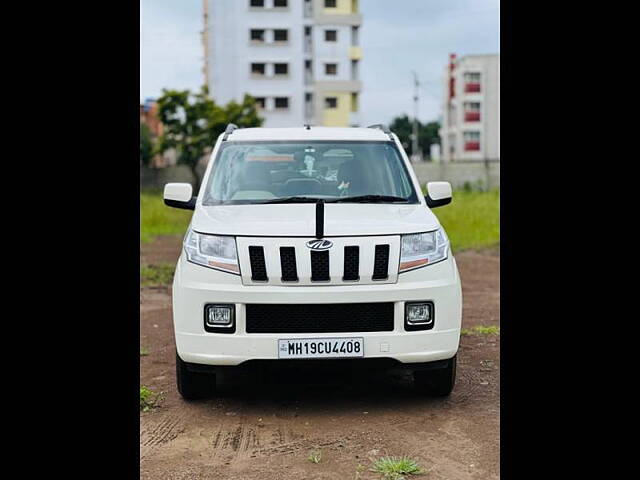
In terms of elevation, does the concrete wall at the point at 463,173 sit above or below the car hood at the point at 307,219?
above

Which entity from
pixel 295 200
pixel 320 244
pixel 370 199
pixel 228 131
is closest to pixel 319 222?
pixel 320 244

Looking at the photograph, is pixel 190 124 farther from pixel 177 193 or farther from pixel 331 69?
pixel 177 193

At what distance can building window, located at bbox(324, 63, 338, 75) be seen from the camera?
6269 cm

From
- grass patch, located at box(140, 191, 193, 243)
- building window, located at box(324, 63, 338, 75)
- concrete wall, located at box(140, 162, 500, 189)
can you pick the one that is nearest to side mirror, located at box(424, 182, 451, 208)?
grass patch, located at box(140, 191, 193, 243)

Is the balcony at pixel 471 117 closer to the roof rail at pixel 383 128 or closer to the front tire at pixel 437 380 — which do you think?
the roof rail at pixel 383 128

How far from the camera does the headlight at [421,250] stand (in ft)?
17.7

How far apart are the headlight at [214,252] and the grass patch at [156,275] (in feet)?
23.0

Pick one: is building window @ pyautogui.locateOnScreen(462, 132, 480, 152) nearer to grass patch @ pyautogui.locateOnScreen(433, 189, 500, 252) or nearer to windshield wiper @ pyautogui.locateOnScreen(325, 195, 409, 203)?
grass patch @ pyautogui.locateOnScreen(433, 189, 500, 252)

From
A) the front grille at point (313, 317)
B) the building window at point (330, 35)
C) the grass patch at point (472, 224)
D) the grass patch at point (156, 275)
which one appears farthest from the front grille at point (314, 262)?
the building window at point (330, 35)
